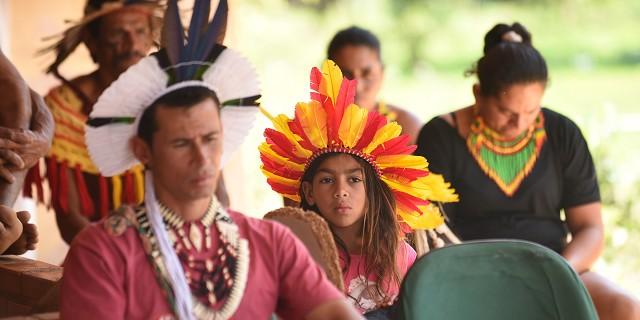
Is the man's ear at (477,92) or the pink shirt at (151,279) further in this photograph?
the man's ear at (477,92)

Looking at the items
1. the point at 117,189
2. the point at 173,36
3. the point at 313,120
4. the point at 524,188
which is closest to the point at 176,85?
the point at 173,36

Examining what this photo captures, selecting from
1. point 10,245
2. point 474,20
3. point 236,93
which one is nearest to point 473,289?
point 236,93

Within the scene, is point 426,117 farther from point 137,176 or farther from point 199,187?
point 199,187

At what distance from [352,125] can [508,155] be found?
111 cm

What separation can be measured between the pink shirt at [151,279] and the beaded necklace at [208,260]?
18 mm

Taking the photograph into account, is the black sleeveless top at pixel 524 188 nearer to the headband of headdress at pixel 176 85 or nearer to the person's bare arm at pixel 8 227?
the person's bare arm at pixel 8 227

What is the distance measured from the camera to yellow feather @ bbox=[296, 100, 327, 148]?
10.7 ft

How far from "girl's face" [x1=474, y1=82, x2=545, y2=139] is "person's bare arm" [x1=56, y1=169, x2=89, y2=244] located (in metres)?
1.53

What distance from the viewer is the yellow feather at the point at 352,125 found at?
10.7 feet

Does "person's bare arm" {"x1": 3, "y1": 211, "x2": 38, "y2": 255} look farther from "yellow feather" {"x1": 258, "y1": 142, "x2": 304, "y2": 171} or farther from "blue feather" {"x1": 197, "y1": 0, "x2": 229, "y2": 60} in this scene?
"blue feather" {"x1": 197, "y1": 0, "x2": 229, "y2": 60}

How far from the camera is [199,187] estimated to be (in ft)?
7.32

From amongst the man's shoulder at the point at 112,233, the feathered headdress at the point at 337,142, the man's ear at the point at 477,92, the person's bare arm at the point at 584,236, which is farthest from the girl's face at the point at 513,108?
the man's shoulder at the point at 112,233

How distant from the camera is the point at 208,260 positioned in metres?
2.26

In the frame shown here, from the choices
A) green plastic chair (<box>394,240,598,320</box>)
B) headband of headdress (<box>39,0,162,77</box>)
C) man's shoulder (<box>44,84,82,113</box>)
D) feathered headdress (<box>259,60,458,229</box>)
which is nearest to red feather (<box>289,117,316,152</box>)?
feathered headdress (<box>259,60,458,229</box>)
